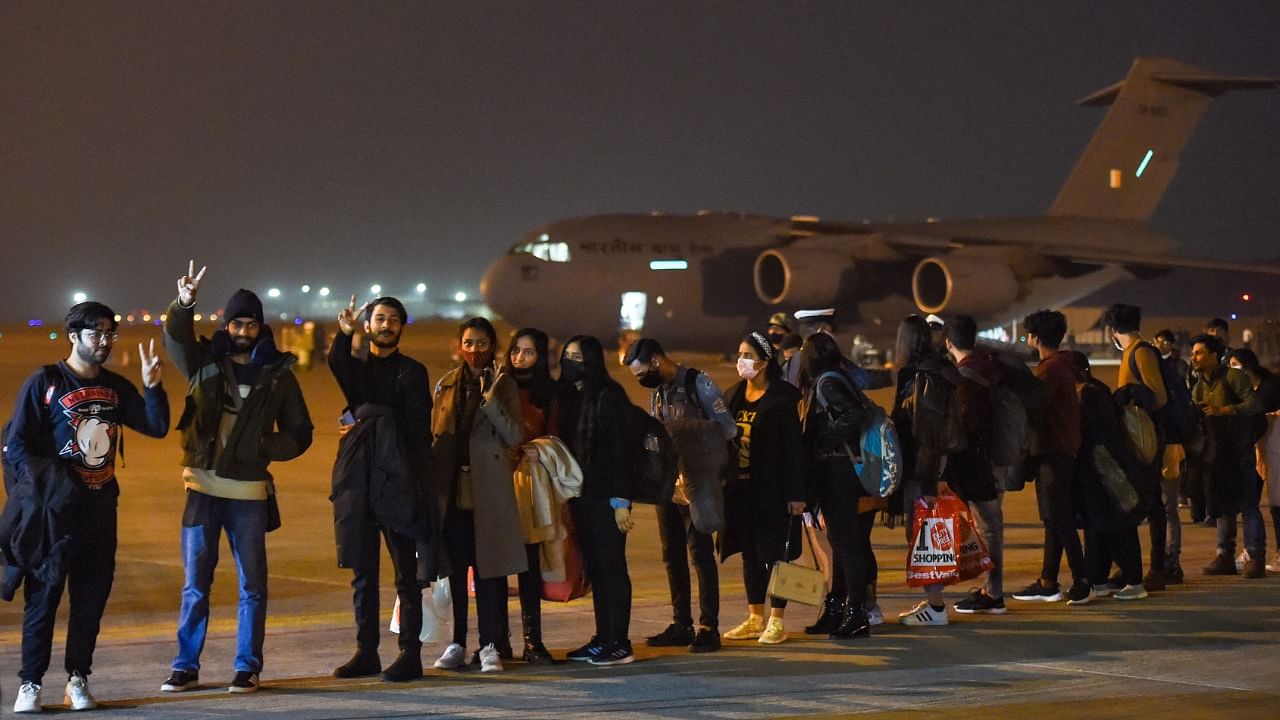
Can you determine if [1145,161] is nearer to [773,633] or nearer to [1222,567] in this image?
[1222,567]

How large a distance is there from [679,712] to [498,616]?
1286 mm

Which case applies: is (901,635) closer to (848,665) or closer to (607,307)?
(848,665)

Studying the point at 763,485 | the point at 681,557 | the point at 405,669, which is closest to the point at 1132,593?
the point at 763,485

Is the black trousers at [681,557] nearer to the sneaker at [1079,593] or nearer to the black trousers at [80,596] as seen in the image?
the sneaker at [1079,593]

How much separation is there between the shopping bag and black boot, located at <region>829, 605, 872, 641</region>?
37cm

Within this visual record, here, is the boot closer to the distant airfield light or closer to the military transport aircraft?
the military transport aircraft

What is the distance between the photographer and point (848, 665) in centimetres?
690

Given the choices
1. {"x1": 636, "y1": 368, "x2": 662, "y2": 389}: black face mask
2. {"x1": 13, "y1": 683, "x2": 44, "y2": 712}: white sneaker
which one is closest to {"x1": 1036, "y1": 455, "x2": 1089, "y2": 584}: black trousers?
{"x1": 636, "y1": 368, "x2": 662, "y2": 389}: black face mask

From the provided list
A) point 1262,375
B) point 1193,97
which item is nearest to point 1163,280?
point 1193,97

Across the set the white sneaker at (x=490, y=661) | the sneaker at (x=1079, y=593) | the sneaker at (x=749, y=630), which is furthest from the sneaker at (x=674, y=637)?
the sneaker at (x=1079, y=593)

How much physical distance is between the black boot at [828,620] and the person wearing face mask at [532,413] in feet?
4.48

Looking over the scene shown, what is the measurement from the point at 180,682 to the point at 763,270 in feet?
73.7

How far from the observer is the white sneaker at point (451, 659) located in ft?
22.4

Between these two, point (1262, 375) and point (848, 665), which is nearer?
point (848, 665)
